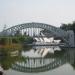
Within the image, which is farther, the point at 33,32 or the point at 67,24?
the point at 67,24

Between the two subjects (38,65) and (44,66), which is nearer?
(44,66)

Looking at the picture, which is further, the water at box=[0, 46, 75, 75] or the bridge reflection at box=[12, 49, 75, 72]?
the bridge reflection at box=[12, 49, 75, 72]

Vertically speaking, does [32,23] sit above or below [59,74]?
above

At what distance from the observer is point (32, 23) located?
7181cm

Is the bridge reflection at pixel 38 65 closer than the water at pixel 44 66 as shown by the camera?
No

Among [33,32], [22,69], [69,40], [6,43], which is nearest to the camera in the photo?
[22,69]

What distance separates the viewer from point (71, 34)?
67.6m

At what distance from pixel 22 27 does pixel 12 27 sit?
7.17 feet

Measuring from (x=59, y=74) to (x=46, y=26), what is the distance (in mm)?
50646

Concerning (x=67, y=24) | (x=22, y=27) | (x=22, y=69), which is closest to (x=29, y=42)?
(x=22, y=27)

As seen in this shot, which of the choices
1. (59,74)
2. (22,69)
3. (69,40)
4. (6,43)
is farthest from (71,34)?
(59,74)

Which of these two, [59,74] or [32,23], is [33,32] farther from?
[59,74]

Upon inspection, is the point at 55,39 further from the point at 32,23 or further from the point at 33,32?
the point at 32,23

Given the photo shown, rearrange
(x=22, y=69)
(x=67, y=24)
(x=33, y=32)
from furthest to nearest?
(x=67, y=24), (x=33, y=32), (x=22, y=69)
